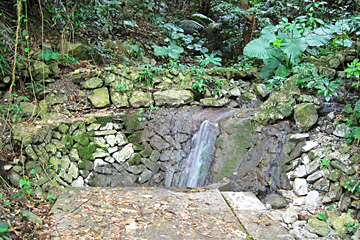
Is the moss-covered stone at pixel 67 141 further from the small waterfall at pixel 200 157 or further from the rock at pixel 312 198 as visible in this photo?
the rock at pixel 312 198

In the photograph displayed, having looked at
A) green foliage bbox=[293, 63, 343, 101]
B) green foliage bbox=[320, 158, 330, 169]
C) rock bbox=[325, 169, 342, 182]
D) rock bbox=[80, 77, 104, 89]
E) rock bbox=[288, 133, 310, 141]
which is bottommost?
rock bbox=[325, 169, 342, 182]

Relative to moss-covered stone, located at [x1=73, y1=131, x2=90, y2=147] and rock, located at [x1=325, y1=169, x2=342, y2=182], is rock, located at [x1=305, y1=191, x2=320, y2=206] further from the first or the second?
moss-covered stone, located at [x1=73, y1=131, x2=90, y2=147]

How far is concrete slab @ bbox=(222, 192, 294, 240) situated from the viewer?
8.32 ft

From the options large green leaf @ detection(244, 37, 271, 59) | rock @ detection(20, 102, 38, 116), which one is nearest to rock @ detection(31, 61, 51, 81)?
rock @ detection(20, 102, 38, 116)

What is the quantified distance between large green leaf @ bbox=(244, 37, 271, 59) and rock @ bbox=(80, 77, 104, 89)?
9.73 ft

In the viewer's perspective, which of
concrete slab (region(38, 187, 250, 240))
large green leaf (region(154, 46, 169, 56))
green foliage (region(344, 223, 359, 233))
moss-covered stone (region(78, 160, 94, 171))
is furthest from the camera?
large green leaf (region(154, 46, 169, 56))

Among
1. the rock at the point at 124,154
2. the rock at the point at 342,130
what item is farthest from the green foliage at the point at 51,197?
the rock at the point at 342,130

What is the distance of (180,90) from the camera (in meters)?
5.11

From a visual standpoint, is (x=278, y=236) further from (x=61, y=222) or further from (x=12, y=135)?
(x=12, y=135)

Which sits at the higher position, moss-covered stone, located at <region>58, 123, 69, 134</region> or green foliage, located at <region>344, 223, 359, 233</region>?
moss-covered stone, located at <region>58, 123, 69, 134</region>

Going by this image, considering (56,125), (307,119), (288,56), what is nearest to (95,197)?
(56,125)

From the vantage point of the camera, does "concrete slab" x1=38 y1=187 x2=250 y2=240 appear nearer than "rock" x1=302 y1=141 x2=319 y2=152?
Yes

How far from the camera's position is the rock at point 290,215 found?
9.96 ft

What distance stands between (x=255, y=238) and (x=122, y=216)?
141cm
